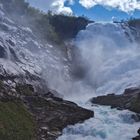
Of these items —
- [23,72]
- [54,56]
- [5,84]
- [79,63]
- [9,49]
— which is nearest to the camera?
[5,84]

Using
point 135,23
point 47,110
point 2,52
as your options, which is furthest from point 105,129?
point 135,23

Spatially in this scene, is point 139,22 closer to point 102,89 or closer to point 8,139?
point 102,89

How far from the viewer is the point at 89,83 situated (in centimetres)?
13788

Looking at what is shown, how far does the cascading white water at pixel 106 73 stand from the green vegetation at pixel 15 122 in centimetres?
626

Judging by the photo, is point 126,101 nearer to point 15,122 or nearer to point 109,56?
point 15,122

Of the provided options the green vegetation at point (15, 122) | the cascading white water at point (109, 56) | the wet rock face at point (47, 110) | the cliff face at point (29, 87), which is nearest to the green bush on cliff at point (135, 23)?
the cascading white water at point (109, 56)

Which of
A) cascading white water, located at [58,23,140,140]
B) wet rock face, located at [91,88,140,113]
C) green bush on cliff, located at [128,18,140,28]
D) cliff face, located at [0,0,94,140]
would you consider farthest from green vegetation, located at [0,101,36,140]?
green bush on cliff, located at [128,18,140,28]

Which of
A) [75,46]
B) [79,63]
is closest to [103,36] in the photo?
[75,46]

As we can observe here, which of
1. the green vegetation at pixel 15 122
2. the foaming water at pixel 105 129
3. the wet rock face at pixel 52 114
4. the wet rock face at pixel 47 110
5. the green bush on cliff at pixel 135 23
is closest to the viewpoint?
the green vegetation at pixel 15 122

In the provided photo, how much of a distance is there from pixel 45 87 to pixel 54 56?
28.6 metres

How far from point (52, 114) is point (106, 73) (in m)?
66.1

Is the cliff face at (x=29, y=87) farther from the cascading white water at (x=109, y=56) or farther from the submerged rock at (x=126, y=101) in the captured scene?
the cascading white water at (x=109, y=56)

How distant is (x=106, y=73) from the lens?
475 feet

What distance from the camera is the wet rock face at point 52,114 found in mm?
74250
